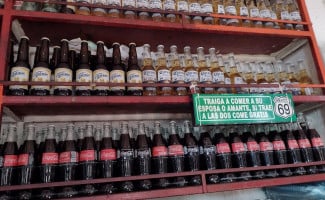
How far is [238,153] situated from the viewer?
1.15 m

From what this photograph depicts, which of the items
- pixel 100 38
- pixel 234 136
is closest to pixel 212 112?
pixel 234 136

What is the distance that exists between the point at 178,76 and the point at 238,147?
0.38m

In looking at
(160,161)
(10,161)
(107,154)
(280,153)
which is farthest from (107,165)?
(280,153)

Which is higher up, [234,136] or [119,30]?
[119,30]

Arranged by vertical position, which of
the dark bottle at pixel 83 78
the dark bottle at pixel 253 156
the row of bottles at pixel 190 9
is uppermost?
the row of bottles at pixel 190 9

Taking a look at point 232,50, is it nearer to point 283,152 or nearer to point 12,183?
point 283,152

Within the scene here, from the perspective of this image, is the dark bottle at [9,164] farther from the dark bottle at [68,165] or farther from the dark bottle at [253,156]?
the dark bottle at [253,156]

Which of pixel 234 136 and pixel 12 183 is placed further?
pixel 234 136

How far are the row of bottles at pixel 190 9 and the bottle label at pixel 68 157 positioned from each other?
0.57 meters

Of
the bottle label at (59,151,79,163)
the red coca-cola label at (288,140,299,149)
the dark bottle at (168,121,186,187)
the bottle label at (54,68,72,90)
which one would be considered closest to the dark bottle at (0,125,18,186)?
the bottle label at (59,151,79,163)

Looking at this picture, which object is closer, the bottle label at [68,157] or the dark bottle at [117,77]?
the bottle label at [68,157]

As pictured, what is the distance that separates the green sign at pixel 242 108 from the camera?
1.10m

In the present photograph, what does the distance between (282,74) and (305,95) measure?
21cm

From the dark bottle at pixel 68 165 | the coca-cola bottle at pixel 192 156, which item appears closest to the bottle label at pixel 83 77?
the dark bottle at pixel 68 165
